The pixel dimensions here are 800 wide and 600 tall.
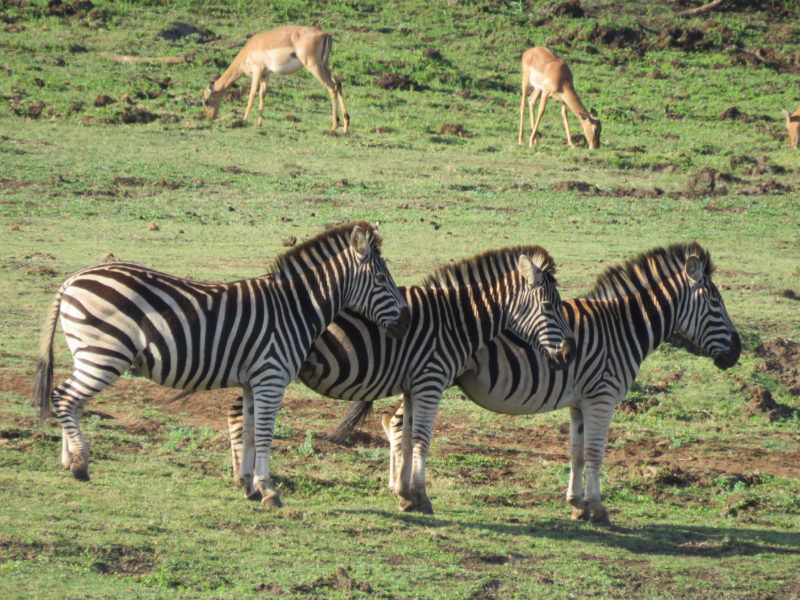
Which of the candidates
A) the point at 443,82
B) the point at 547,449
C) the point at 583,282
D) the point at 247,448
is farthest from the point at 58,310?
the point at 443,82

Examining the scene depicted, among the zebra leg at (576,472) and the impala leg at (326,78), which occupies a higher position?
the impala leg at (326,78)

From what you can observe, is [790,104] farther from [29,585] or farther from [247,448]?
[29,585]

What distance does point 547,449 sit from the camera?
10.8 meters

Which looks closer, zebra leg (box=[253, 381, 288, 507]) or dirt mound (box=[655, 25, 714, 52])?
zebra leg (box=[253, 381, 288, 507])

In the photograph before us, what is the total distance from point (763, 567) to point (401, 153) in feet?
52.9

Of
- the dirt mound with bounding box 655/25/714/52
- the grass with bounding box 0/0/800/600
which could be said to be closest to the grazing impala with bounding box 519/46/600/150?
the grass with bounding box 0/0/800/600

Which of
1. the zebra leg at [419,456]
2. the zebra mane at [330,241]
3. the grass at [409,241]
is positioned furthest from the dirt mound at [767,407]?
the zebra mane at [330,241]

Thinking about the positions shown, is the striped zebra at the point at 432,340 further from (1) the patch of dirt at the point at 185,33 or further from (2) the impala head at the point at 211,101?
(1) the patch of dirt at the point at 185,33

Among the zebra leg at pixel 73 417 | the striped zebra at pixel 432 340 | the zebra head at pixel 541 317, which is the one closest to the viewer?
the zebra leg at pixel 73 417

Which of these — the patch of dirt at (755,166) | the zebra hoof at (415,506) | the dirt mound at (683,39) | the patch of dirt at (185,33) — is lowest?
the zebra hoof at (415,506)

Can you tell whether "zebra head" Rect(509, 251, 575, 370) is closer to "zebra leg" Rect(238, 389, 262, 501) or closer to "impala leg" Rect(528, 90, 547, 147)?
"zebra leg" Rect(238, 389, 262, 501)

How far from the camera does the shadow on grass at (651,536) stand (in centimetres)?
830

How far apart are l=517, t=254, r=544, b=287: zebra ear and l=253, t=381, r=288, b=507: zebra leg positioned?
6.44ft

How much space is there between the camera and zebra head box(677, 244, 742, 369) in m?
9.25
